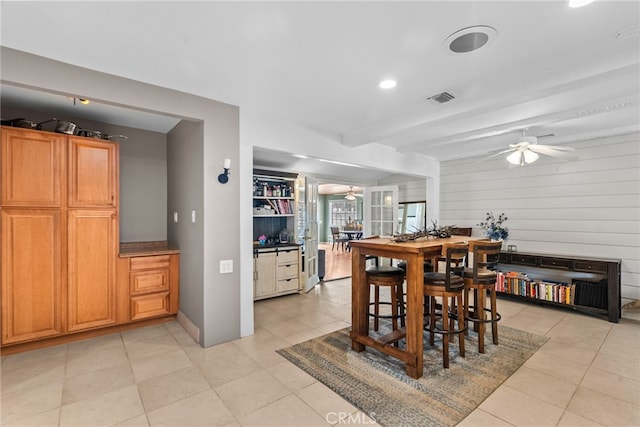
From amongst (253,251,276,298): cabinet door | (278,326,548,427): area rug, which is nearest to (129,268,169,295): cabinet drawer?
(253,251,276,298): cabinet door

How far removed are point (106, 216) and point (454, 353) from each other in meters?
3.76

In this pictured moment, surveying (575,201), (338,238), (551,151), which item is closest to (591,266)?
(575,201)

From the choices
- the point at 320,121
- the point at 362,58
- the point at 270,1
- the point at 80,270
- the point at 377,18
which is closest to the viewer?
the point at 270,1

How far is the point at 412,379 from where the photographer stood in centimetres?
238

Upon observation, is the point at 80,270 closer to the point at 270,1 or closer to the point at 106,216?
the point at 106,216

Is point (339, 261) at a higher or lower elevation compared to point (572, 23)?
lower

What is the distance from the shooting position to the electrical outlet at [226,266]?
3043 millimetres

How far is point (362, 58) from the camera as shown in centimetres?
215

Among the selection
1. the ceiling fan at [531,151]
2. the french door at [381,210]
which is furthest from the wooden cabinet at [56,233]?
the french door at [381,210]

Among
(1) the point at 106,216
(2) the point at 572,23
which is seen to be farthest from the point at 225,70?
(2) the point at 572,23

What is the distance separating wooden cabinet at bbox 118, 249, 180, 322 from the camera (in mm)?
3287

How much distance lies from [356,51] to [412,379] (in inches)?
97.3

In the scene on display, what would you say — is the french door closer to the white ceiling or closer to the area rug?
the white ceiling

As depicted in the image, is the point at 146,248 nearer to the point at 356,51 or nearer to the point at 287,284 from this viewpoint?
the point at 287,284
